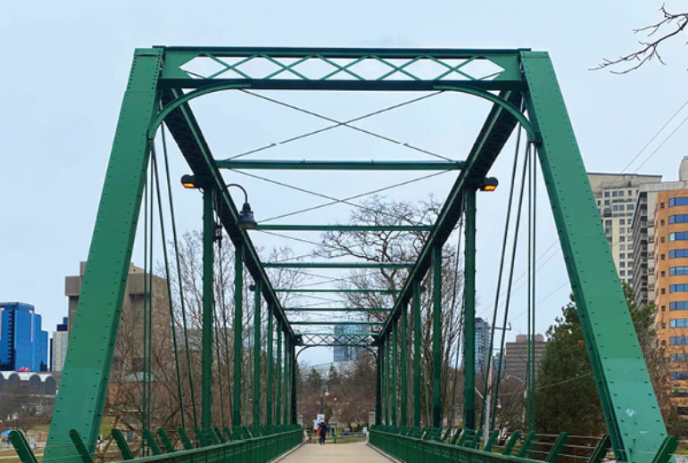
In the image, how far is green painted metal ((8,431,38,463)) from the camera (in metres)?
6.53

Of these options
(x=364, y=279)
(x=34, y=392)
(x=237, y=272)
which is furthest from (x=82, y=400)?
(x=34, y=392)

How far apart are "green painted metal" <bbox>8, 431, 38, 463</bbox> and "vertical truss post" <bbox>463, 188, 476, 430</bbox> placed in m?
11.7

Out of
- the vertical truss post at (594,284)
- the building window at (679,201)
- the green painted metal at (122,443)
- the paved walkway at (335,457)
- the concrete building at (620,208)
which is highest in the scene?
the concrete building at (620,208)

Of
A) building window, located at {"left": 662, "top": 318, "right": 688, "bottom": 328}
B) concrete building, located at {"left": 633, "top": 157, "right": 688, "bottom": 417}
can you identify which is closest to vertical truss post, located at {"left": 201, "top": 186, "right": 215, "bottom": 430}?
concrete building, located at {"left": 633, "top": 157, "right": 688, "bottom": 417}

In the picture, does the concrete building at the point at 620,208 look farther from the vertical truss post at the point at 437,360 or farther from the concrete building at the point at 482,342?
the vertical truss post at the point at 437,360

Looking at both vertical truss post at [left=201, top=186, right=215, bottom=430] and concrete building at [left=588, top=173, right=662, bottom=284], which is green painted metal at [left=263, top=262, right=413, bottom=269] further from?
concrete building at [left=588, top=173, right=662, bottom=284]

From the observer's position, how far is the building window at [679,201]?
104m

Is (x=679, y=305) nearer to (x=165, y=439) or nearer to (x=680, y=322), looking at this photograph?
(x=680, y=322)

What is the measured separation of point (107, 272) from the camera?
35.0ft

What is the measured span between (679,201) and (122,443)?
10357cm

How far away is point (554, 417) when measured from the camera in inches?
1499

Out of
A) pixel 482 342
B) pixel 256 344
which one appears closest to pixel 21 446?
pixel 256 344

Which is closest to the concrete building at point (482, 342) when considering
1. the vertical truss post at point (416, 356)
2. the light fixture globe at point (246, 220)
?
the vertical truss post at point (416, 356)

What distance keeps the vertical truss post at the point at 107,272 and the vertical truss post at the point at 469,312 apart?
8.04 m
